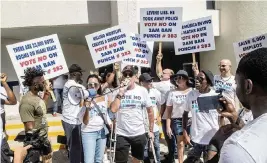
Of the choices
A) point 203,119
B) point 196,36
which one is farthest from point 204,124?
point 196,36

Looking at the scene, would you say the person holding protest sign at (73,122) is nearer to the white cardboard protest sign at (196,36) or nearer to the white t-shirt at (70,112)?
the white t-shirt at (70,112)

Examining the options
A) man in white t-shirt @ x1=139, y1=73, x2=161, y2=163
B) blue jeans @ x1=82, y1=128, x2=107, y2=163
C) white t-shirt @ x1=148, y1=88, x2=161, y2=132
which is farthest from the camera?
white t-shirt @ x1=148, y1=88, x2=161, y2=132

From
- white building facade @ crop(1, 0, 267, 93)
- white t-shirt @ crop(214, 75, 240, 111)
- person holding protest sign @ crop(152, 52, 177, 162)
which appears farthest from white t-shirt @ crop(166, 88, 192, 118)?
white building facade @ crop(1, 0, 267, 93)

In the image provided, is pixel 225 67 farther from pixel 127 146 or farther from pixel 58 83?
pixel 58 83

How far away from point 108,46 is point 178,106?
1610mm

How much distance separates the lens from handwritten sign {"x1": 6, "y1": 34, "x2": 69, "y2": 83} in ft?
19.3

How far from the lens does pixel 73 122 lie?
18.2 ft

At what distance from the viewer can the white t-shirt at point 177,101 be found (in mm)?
5750

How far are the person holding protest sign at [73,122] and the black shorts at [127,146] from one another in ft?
1.95

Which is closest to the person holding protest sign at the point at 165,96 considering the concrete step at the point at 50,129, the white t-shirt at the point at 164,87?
the white t-shirt at the point at 164,87

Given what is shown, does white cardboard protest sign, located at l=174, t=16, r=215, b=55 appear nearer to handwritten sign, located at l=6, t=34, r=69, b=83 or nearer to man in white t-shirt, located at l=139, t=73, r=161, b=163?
man in white t-shirt, located at l=139, t=73, r=161, b=163

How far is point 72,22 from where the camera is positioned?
35.3 ft

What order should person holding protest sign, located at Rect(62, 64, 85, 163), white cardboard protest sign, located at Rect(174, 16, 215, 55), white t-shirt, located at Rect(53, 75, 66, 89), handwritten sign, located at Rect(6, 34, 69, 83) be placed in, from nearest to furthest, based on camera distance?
person holding protest sign, located at Rect(62, 64, 85, 163) < handwritten sign, located at Rect(6, 34, 69, 83) < white cardboard protest sign, located at Rect(174, 16, 215, 55) < white t-shirt, located at Rect(53, 75, 66, 89)

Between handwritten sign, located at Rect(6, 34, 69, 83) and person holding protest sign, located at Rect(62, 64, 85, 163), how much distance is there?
0.28 metres
